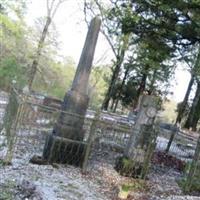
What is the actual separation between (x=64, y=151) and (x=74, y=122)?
2.33 ft

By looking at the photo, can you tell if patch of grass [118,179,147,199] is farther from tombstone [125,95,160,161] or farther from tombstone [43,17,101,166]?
tombstone [43,17,101,166]

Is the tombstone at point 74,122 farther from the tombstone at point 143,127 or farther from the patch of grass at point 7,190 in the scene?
the patch of grass at point 7,190

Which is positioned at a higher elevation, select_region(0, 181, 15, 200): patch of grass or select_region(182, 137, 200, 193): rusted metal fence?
select_region(182, 137, 200, 193): rusted metal fence

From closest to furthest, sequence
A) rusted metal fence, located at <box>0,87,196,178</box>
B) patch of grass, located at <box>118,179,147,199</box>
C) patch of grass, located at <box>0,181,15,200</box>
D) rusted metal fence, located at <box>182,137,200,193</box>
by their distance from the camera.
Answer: patch of grass, located at <box>0,181,15,200</box> < patch of grass, located at <box>118,179,147,199</box> < rusted metal fence, located at <box>0,87,196,178</box> < rusted metal fence, located at <box>182,137,200,193</box>

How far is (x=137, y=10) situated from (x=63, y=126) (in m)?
4.93

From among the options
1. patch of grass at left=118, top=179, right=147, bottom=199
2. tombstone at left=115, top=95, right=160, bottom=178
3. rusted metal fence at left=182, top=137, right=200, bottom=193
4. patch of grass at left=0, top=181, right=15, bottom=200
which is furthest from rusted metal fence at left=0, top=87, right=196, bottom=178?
patch of grass at left=0, top=181, right=15, bottom=200

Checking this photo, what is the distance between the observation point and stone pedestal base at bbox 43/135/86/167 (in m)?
7.73

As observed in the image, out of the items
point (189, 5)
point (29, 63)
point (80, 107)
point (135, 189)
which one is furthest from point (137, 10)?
point (29, 63)

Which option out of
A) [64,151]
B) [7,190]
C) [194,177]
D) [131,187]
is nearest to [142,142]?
[194,177]

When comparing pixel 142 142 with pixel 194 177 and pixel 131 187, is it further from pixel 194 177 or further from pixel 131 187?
pixel 131 187

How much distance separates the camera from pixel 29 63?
106 ft

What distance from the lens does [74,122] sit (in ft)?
26.6

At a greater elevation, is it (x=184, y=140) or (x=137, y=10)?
(x=137, y=10)

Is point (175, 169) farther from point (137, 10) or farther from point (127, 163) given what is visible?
point (137, 10)
